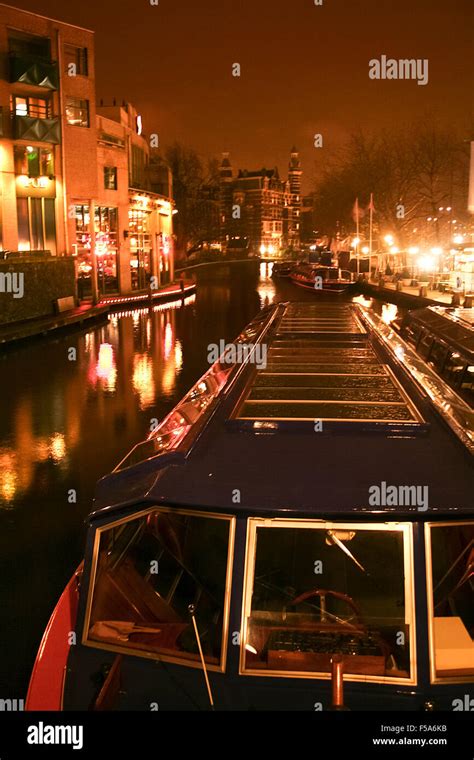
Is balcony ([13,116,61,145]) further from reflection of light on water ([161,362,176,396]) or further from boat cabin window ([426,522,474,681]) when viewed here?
boat cabin window ([426,522,474,681])

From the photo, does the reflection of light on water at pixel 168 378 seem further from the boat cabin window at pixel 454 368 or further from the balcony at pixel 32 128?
the balcony at pixel 32 128

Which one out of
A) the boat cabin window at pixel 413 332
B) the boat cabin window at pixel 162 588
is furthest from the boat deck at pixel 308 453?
the boat cabin window at pixel 413 332

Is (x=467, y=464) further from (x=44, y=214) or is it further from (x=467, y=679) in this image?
(x=44, y=214)

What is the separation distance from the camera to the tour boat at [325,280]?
45031mm

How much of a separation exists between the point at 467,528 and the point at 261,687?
5.97 feet

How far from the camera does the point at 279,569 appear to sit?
220 inches

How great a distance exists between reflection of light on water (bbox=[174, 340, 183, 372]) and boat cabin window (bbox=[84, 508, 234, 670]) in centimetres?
1355

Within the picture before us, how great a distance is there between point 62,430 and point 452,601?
9668mm

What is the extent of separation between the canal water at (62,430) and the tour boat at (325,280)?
16.3m

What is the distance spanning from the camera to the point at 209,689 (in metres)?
3.93

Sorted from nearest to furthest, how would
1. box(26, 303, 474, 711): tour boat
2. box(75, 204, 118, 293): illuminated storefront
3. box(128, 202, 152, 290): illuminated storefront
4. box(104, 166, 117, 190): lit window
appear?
1. box(26, 303, 474, 711): tour boat
2. box(75, 204, 118, 293): illuminated storefront
3. box(104, 166, 117, 190): lit window
4. box(128, 202, 152, 290): illuminated storefront

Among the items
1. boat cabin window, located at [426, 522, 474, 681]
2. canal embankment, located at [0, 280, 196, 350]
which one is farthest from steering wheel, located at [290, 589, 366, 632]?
canal embankment, located at [0, 280, 196, 350]

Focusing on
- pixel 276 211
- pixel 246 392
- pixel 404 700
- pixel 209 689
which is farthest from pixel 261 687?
pixel 276 211

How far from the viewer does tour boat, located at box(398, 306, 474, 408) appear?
35.1 ft
